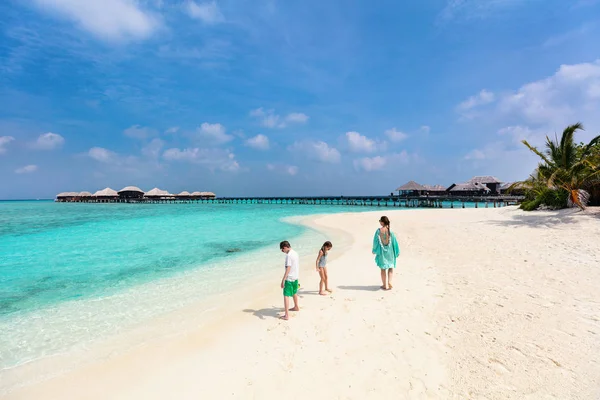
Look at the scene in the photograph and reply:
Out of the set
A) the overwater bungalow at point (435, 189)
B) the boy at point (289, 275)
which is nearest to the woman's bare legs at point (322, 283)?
the boy at point (289, 275)

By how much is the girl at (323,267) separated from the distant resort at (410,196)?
1659cm

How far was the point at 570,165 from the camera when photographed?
1522 centimetres

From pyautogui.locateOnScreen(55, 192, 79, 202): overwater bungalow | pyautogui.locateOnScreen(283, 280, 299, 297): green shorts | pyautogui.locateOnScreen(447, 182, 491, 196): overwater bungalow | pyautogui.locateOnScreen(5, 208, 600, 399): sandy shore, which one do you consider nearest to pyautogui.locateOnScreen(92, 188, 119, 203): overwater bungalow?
pyautogui.locateOnScreen(55, 192, 79, 202): overwater bungalow

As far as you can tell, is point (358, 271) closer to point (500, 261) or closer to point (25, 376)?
point (500, 261)

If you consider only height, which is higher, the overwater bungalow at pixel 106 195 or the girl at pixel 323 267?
the overwater bungalow at pixel 106 195

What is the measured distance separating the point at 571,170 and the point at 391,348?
17.1 m

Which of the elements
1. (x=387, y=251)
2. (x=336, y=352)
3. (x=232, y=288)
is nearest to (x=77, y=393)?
(x=336, y=352)

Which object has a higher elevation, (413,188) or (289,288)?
(413,188)

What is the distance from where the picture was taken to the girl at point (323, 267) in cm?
610

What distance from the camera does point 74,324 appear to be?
5.84 meters

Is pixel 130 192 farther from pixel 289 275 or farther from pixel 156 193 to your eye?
pixel 289 275

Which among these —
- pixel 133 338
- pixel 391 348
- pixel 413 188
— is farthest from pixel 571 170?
pixel 413 188

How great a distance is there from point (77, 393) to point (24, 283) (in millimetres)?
7879

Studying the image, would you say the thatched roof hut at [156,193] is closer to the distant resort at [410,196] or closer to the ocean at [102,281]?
the distant resort at [410,196]
